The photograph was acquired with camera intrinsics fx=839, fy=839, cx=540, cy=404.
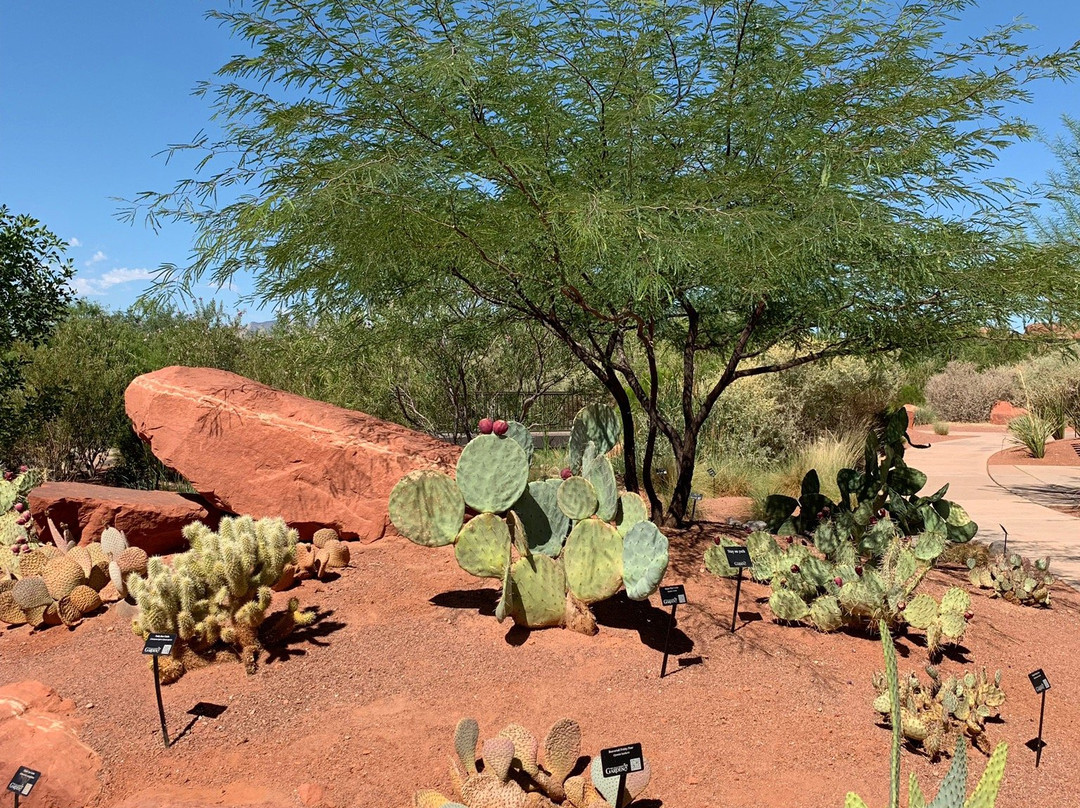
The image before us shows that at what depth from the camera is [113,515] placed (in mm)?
6879

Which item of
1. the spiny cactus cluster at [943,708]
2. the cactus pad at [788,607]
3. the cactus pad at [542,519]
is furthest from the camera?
the cactus pad at [542,519]

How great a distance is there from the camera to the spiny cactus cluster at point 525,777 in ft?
10.7

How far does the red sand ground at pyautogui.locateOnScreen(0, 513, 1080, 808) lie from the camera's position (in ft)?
12.1

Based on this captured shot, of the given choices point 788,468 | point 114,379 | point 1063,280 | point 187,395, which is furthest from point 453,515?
point 114,379

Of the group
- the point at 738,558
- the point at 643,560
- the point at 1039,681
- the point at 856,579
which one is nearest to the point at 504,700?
the point at 643,560

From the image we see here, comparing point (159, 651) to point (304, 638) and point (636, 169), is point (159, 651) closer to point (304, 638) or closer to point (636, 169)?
point (304, 638)

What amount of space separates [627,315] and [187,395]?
12.7 ft

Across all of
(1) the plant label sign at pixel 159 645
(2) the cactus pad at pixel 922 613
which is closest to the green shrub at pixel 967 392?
(2) the cactus pad at pixel 922 613

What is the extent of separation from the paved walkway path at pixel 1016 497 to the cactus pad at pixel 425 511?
555cm

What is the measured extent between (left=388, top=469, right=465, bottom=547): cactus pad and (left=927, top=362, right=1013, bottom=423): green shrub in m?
29.3

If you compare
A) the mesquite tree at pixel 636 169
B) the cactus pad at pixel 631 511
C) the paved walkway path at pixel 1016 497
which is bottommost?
the paved walkway path at pixel 1016 497

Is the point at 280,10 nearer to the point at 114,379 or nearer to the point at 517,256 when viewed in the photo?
the point at 517,256

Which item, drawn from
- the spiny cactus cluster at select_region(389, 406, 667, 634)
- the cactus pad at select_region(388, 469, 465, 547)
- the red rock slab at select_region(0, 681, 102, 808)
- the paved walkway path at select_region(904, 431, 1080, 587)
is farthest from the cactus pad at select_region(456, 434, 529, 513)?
the paved walkway path at select_region(904, 431, 1080, 587)

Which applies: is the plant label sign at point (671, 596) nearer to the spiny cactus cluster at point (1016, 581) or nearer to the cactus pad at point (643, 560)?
the cactus pad at point (643, 560)
